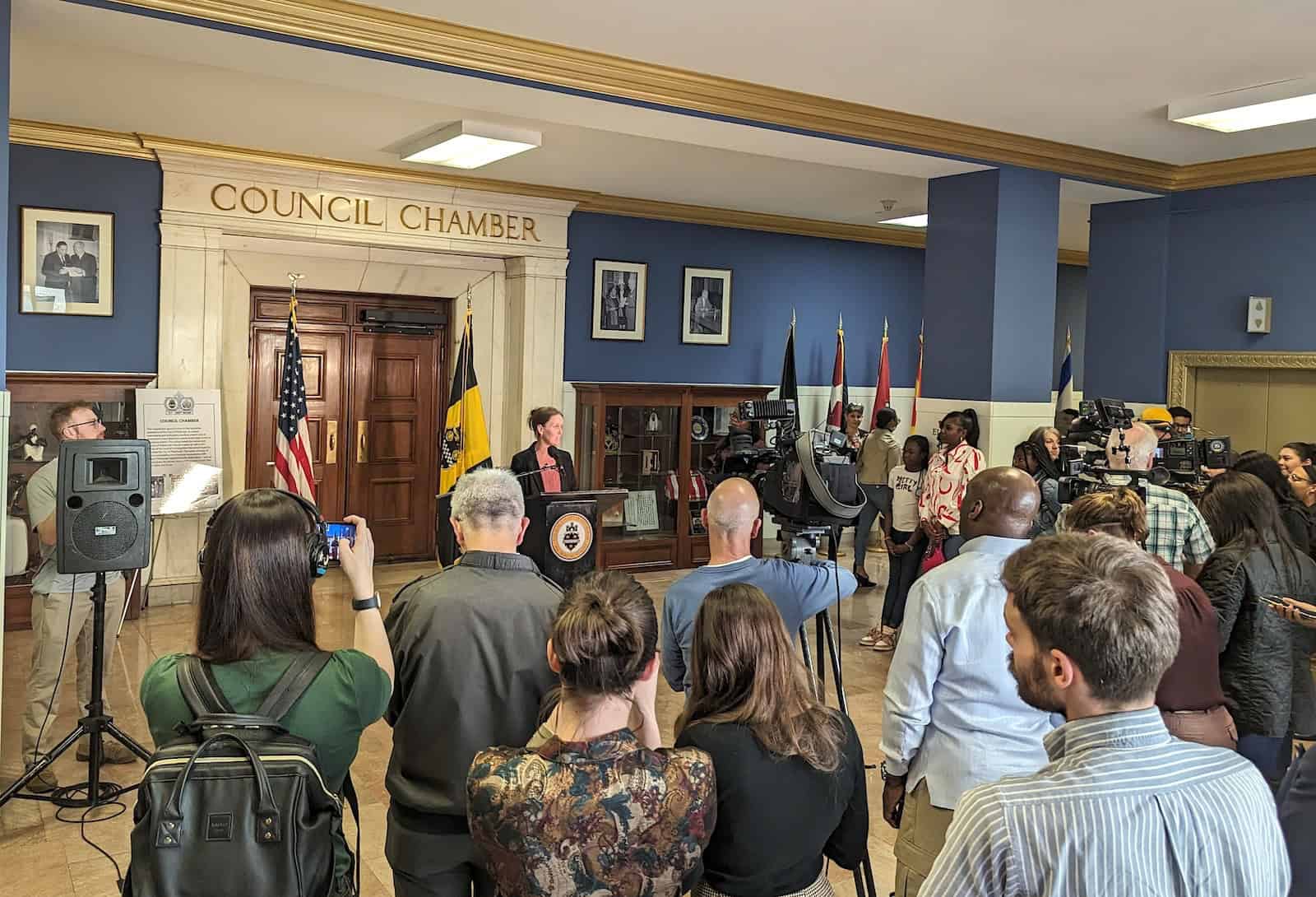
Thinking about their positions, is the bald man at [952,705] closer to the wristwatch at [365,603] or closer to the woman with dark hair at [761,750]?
the woman with dark hair at [761,750]

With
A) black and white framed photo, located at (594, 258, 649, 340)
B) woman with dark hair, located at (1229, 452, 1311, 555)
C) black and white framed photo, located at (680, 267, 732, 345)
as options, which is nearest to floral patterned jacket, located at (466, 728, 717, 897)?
woman with dark hair, located at (1229, 452, 1311, 555)

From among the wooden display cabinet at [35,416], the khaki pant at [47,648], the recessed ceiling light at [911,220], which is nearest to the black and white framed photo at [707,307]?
the recessed ceiling light at [911,220]

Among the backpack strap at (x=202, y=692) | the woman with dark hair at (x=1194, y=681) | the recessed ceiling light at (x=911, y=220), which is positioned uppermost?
the recessed ceiling light at (x=911, y=220)

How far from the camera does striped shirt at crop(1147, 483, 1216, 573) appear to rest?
14.5 feet

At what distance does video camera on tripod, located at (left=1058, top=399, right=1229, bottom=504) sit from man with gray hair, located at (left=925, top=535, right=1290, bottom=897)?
359cm

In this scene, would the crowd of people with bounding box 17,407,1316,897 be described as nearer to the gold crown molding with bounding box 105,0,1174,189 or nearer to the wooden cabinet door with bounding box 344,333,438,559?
the gold crown molding with bounding box 105,0,1174,189

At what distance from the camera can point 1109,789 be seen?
1.28m

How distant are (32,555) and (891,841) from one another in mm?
5716

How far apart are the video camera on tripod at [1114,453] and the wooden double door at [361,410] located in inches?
203

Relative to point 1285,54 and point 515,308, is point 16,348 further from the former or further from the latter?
point 1285,54

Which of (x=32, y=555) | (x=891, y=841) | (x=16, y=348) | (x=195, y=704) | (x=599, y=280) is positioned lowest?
(x=891, y=841)

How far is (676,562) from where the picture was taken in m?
9.80

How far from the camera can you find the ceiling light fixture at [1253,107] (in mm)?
5297

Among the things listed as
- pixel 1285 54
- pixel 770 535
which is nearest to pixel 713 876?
pixel 1285 54
